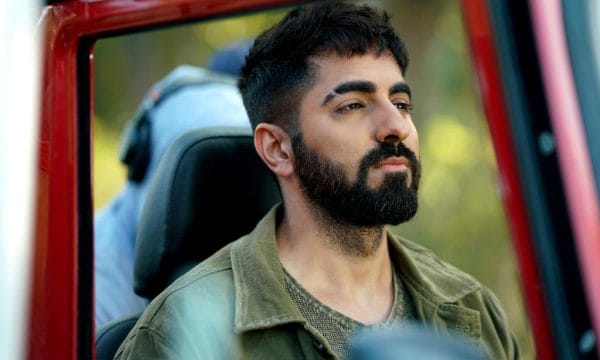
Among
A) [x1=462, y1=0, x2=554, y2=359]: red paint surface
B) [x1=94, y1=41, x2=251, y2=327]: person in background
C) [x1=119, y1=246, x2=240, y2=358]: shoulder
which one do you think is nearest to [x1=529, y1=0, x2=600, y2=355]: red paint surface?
[x1=462, y1=0, x2=554, y2=359]: red paint surface

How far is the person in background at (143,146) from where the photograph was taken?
3.37 m

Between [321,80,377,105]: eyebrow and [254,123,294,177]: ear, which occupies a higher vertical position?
[321,80,377,105]: eyebrow

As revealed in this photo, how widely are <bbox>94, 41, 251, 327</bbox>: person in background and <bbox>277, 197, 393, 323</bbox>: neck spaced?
801 mm

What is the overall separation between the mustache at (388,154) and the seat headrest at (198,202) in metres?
0.39

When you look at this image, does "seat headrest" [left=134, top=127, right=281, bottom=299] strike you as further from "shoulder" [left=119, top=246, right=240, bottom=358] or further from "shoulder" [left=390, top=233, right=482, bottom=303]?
"shoulder" [left=390, top=233, right=482, bottom=303]

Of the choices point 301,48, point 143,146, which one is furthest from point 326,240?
point 143,146

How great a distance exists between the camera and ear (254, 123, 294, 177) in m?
2.51

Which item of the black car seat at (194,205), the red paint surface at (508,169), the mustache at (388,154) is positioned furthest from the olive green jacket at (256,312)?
the red paint surface at (508,169)

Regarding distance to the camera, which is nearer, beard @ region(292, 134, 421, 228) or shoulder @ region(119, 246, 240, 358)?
shoulder @ region(119, 246, 240, 358)

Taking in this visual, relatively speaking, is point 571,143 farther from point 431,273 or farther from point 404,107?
point 431,273

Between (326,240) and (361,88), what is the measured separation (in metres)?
0.36

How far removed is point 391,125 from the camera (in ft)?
7.39

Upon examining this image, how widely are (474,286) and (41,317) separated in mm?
932

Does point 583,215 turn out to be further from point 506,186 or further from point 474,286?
point 474,286
